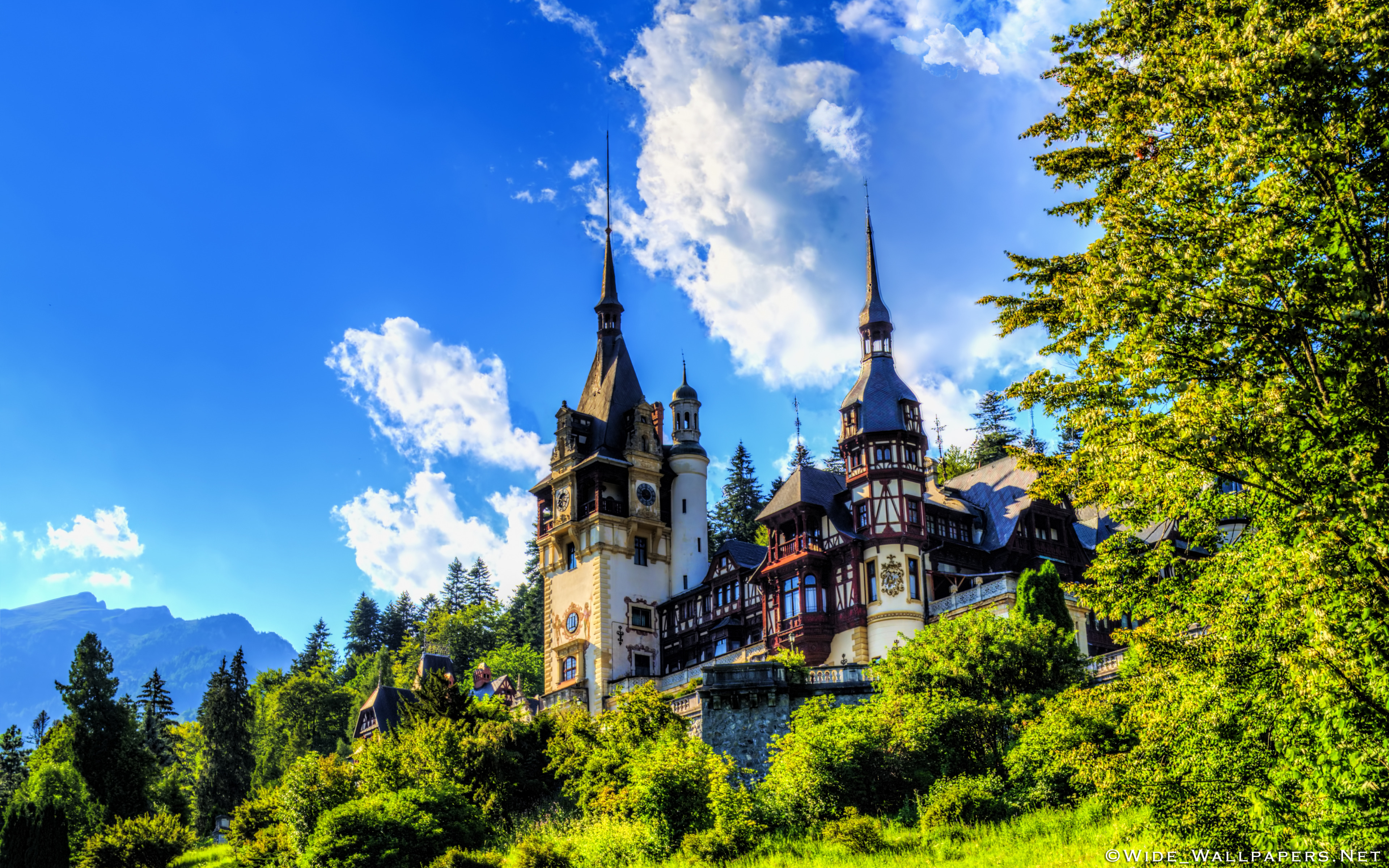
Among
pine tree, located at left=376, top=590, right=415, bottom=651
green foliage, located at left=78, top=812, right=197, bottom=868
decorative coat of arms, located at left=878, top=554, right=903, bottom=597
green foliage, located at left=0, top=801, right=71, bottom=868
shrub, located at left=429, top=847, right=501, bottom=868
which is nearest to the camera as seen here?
shrub, located at left=429, top=847, right=501, bottom=868

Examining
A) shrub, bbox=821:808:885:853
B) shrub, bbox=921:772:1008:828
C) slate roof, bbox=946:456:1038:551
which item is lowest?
shrub, bbox=821:808:885:853

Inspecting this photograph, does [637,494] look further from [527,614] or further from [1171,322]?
[1171,322]

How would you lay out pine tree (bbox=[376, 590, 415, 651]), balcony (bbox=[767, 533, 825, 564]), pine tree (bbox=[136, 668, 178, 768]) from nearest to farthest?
balcony (bbox=[767, 533, 825, 564]), pine tree (bbox=[136, 668, 178, 768]), pine tree (bbox=[376, 590, 415, 651])

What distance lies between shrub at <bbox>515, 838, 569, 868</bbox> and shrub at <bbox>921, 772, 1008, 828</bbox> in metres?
9.71

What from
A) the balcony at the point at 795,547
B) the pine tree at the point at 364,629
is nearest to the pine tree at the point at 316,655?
the pine tree at the point at 364,629

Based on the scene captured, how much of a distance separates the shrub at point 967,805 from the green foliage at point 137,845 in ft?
111

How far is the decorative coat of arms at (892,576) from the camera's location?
46938mm

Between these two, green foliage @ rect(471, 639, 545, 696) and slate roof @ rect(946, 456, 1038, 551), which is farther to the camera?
green foliage @ rect(471, 639, 545, 696)

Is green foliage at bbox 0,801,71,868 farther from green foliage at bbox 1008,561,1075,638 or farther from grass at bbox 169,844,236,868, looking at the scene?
green foliage at bbox 1008,561,1075,638

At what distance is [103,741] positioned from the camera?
57.2 meters

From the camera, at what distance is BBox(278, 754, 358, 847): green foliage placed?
118 feet

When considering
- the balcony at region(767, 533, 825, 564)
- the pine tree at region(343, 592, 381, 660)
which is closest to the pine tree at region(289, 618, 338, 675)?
the pine tree at region(343, 592, 381, 660)

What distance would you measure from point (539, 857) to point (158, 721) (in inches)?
2514

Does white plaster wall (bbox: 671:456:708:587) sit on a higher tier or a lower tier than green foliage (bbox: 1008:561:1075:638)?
higher
